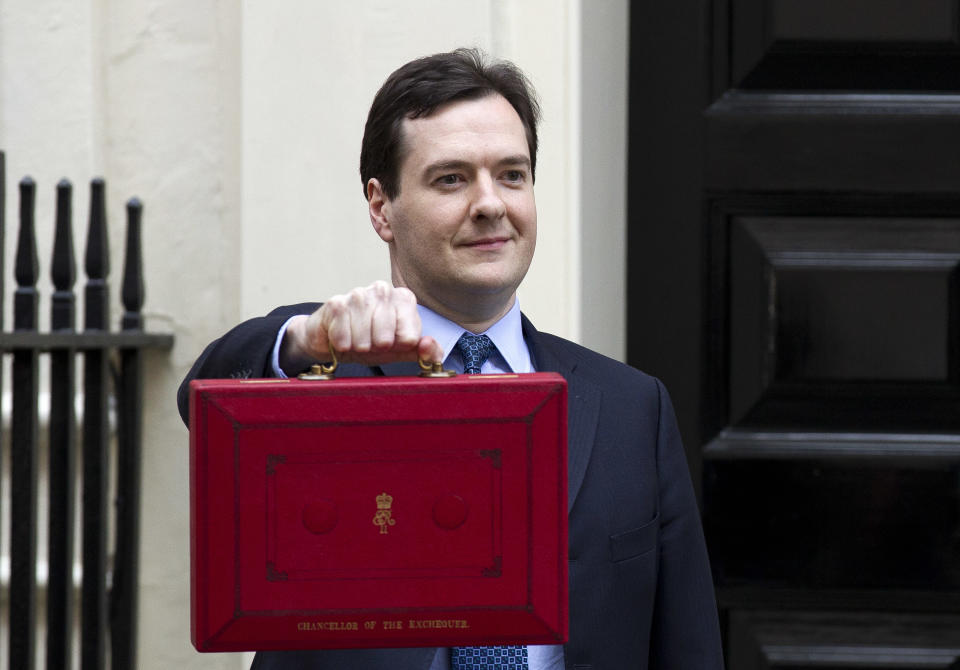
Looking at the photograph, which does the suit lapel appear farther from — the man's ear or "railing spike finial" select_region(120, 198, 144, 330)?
"railing spike finial" select_region(120, 198, 144, 330)

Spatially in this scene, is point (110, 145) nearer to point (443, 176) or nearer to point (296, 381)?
point (443, 176)

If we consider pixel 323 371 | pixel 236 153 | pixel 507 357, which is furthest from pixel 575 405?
pixel 236 153

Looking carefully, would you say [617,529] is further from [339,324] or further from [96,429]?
[96,429]

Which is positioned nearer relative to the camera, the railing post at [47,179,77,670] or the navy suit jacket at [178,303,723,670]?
the navy suit jacket at [178,303,723,670]

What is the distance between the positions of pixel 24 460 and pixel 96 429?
0.16 meters

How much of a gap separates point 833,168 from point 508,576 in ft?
6.46

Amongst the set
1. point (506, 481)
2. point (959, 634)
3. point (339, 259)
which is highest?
point (339, 259)

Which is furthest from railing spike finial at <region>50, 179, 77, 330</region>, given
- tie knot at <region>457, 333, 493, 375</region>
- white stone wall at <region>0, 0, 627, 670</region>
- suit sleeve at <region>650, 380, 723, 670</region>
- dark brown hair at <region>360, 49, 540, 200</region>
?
suit sleeve at <region>650, 380, 723, 670</region>

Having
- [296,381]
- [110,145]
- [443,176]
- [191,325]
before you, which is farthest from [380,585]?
[110,145]

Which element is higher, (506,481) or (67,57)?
(67,57)

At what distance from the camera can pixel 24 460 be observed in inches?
106

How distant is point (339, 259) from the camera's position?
2.88 m

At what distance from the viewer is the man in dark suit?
1.70 meters

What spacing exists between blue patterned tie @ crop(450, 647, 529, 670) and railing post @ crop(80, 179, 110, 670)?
4.39ft
